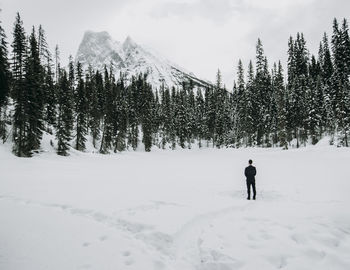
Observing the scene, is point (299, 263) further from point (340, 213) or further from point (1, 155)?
point (1, 155)

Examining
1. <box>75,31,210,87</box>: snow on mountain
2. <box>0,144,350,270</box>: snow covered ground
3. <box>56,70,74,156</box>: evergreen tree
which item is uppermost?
<box>75,31,210,87</box>: snow on mountain

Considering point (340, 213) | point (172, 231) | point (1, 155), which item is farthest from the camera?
point (1, 155)

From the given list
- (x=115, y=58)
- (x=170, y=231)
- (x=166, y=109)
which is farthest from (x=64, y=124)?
(x=115, y=58)

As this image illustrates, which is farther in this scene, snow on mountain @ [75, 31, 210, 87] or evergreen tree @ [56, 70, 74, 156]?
snow on mountain @ [75, 31, 210, 87]

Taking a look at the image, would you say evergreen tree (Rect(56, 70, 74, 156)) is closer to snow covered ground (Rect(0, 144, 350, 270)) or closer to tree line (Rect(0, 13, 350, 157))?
tree line (Rect(0, 13, 350, 157))

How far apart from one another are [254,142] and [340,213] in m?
55.0

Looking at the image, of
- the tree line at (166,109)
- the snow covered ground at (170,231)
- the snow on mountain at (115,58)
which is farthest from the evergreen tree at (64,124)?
the snow on mountain at (115,58)

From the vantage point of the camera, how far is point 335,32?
59156 millimetres

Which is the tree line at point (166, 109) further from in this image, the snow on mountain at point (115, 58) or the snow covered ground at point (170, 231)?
the snow on mountain at point (115, 58)

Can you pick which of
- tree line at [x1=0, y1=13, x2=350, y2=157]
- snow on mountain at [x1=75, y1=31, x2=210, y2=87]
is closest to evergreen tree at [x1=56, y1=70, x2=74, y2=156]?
tree line at [x1=0, y1=13, x2=350, y2=157]

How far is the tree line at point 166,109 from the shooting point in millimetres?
28812

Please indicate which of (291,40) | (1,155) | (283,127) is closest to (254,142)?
(283,127)

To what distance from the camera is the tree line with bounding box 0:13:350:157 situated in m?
28.8

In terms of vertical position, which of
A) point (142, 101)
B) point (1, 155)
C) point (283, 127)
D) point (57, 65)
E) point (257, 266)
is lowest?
point (257, 266)
